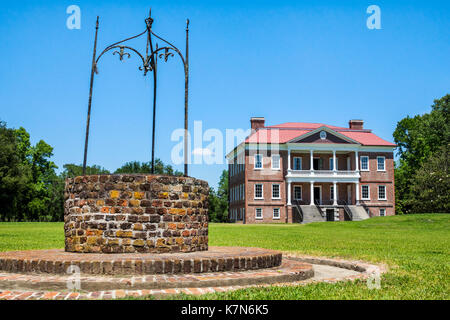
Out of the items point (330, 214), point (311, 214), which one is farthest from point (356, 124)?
point (311, 214)

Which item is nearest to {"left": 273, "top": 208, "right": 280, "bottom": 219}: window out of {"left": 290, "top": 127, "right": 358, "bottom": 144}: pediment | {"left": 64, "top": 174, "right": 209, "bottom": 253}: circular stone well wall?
{"left": 290, "top": 127, "right": 358, "bottom": 144}: pediment

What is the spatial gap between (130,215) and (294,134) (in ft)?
148

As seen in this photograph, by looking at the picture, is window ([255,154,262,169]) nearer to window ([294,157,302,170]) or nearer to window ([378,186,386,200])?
window ([294,157,302,170])

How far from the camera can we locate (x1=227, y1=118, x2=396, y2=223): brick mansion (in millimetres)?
48000

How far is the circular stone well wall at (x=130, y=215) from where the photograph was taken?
6.97 metres

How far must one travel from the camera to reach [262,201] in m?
48.1

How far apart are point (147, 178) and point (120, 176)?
421mm

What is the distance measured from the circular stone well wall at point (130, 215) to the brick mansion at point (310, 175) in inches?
1541

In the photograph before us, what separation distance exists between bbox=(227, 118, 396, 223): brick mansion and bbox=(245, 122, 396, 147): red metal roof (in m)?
0.11

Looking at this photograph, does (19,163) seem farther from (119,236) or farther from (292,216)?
(119,236)

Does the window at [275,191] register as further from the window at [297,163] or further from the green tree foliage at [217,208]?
the green tree foliage at [217,208]

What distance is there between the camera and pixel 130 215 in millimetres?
6973

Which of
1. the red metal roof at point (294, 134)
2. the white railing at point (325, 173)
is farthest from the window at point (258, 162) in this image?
the white railing at point (325, 173)
